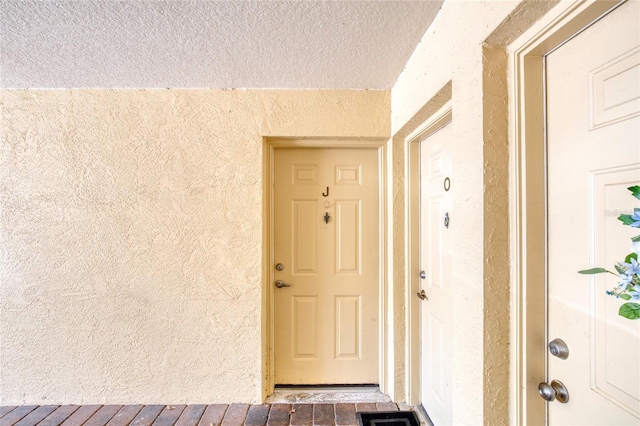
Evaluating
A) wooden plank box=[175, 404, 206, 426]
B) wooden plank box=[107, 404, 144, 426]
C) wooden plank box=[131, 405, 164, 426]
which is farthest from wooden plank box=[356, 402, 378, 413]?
wooden plank box=[107, 404, 144, 426]

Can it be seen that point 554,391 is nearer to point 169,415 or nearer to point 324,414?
point 324,414

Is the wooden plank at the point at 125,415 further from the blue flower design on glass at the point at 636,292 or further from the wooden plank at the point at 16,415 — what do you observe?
the blue flower design on glass at the point at 636,292

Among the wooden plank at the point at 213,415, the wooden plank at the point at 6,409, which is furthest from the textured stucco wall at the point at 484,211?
the wooden plank at the point at 6,409

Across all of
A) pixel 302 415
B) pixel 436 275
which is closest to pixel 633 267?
pixel 436 275

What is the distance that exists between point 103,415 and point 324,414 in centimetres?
143

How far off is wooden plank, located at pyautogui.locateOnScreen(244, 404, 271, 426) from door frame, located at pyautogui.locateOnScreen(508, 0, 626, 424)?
145 cm

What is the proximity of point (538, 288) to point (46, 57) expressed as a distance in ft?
8.31

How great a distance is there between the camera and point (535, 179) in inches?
31.9

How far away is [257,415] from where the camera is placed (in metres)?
1.68

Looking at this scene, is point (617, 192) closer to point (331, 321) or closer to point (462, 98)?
point (462, 98)

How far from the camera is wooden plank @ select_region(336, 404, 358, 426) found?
5.33ft

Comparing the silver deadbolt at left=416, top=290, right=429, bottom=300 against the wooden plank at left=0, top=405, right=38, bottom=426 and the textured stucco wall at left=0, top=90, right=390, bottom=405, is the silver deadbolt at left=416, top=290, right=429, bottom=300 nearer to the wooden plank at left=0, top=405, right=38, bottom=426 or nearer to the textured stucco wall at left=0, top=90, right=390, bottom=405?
the textured stucco wall at left=0, top=90, right=390, bottom=405

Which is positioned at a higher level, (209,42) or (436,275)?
(209,42)

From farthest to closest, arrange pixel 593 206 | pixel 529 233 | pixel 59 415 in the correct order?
pixel 59 415
pixel 529 233
pixel 593 206
